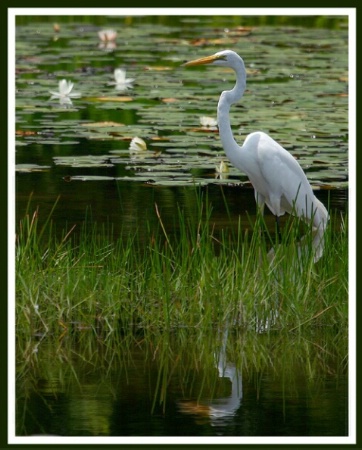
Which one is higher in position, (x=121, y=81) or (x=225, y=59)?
(x=121, y=81)

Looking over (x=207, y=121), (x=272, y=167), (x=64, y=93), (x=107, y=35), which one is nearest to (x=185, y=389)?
(x=272, y=167)

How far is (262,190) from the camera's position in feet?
24.1

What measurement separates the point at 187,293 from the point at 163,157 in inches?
134

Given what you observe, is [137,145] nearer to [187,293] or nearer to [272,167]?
[272,167]

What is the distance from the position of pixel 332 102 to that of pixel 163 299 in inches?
223

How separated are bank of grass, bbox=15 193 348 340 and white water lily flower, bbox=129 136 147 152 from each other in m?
3.18

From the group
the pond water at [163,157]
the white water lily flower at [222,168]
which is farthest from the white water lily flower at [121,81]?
the white water lily flower at [222,168]

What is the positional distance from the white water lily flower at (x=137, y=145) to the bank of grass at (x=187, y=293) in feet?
10.4

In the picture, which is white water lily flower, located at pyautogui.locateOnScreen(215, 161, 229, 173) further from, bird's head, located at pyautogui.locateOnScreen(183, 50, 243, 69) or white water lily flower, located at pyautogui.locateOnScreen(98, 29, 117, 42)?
white water lily flower, located at pyautogui.locateOnScreen(98, 29, 117, 42)

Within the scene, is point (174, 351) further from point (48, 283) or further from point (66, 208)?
point (66, 208)

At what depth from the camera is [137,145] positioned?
866 centimetres

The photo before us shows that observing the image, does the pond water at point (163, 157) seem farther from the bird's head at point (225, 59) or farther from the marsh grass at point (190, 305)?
the bird's head at point (225, 59)

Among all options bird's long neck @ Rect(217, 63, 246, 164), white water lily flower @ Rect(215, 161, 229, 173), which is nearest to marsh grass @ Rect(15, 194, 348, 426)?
bird's long neck @ Rect(217, 63, 246, 164)

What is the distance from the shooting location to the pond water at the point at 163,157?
14.5ft
